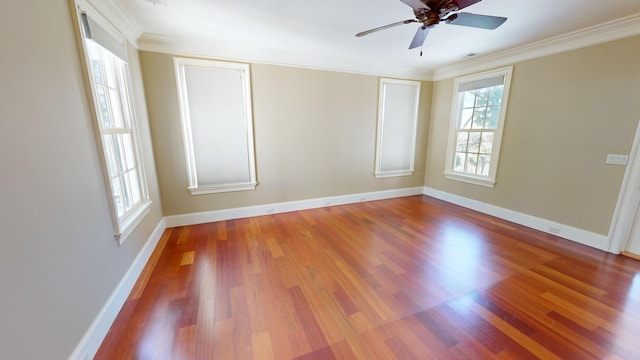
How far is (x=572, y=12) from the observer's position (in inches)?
91.0

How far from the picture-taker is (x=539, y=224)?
3.35 meters

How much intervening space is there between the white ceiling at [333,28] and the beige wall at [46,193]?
1.23m

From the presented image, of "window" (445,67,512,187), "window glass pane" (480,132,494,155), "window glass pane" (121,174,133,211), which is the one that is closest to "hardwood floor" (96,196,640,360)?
"window glass pane" (121,174,133,211)

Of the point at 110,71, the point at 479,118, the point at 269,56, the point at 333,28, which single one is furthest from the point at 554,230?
the point at 110,71

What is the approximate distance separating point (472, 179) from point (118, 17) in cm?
520

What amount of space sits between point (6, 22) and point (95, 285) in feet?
4.92

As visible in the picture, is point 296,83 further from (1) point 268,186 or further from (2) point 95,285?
(2) point 95,285

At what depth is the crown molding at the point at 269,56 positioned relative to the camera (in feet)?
9.87

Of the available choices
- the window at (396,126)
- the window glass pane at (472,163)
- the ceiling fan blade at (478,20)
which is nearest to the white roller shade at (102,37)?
the ceiling fan blade at (478,20)

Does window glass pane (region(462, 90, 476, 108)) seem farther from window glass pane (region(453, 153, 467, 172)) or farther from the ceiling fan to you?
the ceiling fan

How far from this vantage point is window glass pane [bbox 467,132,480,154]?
411 cm

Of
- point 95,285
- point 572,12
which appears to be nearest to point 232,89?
point 95,285

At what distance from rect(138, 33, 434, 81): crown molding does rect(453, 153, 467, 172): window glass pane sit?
68.3 inches

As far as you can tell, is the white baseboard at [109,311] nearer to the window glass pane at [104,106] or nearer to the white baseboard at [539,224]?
the window glass pane at [104,106]
